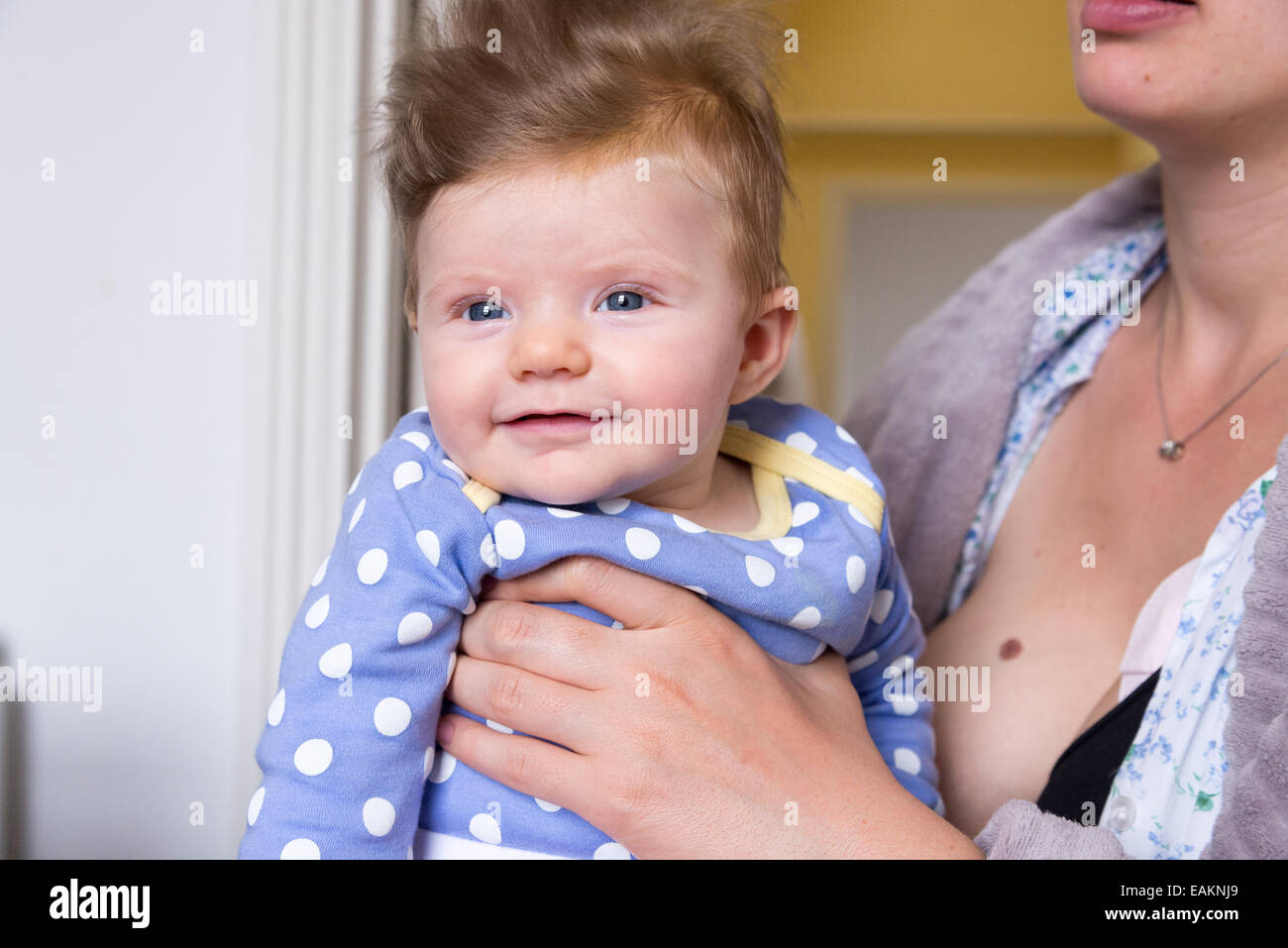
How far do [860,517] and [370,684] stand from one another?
18.7 inches

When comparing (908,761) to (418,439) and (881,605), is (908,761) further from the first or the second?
(418,439)

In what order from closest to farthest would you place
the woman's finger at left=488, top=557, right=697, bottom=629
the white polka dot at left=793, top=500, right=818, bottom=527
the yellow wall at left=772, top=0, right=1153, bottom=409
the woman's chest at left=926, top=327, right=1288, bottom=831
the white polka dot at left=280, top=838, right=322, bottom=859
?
1. the white polka dot at left=280, top=838, right=322, bottom=859
2. the woman's finger at left=488, top=557, right=697, bottom=629
3. the white polka dot at left=793, top=500, right=818, bottom=527
4. the woman's chest at left=926, top=327, right=1288, bottom=831
5. the yellow wall at left=772, top=0, right=1153, bottom=409

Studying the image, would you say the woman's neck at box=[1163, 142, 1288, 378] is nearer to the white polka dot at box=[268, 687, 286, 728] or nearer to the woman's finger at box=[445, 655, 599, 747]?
the woman's finger at box=[445, 655, 599, 747]

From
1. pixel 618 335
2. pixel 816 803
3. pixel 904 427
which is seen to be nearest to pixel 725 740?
pixel 816 803

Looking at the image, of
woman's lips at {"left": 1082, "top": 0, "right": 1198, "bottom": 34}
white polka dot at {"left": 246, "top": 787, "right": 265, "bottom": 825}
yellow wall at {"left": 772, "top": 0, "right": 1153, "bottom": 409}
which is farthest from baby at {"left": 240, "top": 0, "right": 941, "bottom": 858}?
yellow wall at {"left": 772, "top": 0, "right": 1153, "bottom": 409}

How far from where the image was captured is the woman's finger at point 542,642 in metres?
0.88

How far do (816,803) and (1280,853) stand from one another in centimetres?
34

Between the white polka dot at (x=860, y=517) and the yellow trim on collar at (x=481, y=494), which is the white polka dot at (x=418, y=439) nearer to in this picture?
the yellow trim on collar at (x=481, y=494)

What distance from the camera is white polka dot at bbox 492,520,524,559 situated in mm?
862

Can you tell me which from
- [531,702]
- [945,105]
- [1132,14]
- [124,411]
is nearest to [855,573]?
[531,702]

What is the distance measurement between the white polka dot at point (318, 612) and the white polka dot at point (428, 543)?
0.27ft

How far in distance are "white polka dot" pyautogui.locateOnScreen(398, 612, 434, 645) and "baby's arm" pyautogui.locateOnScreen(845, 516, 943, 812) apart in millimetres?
457

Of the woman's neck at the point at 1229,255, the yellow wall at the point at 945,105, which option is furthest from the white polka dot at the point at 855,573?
the yellow wall at the point at 945,105
